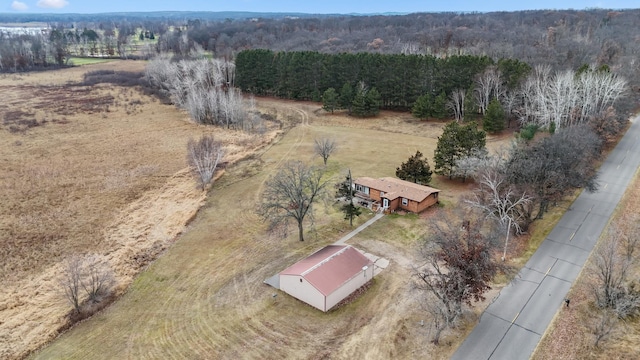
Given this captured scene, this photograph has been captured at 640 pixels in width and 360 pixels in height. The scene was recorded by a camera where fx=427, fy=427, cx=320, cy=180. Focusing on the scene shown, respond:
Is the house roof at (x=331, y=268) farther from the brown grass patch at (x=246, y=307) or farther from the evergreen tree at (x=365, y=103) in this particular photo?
the evergreen tree at (x=365, y=103)

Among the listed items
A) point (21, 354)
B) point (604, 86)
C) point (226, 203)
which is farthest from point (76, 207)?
point (604, 86)

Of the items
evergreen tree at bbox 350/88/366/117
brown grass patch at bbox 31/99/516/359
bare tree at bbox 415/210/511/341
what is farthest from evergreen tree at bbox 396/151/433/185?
evergreen tree at bbox 350/88/366/117

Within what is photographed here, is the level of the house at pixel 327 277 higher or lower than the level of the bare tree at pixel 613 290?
lower

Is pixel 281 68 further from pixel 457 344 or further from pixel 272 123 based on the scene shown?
pixel 457 344

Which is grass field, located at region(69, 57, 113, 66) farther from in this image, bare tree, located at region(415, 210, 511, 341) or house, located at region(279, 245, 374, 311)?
bare tree, located at region(415, 210, 511, 341)

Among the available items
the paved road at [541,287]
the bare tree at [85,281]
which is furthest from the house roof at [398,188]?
the bare tree at [85,281]

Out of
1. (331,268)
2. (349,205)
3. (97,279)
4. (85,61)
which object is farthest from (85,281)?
(85,61)
